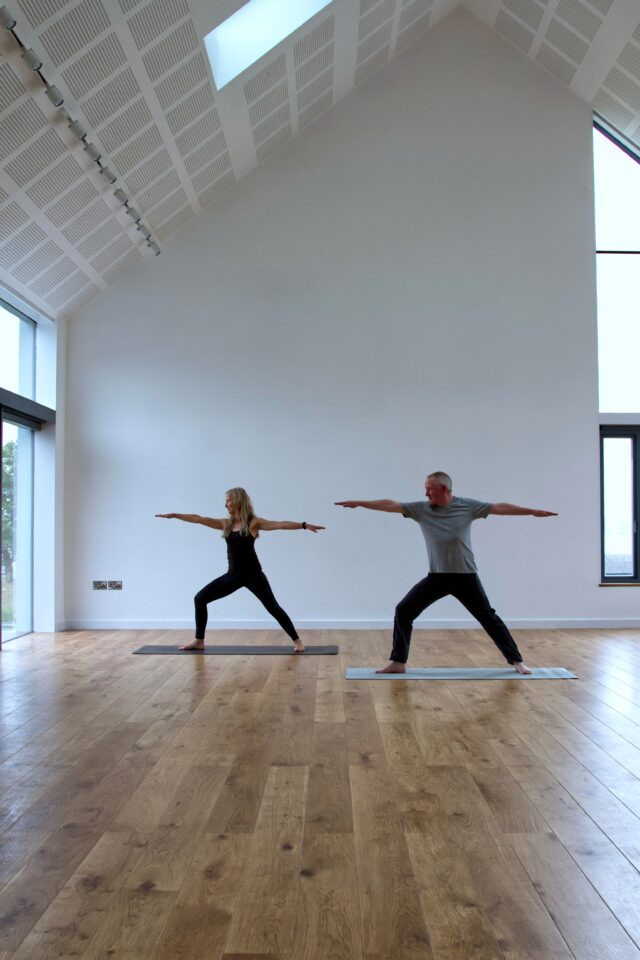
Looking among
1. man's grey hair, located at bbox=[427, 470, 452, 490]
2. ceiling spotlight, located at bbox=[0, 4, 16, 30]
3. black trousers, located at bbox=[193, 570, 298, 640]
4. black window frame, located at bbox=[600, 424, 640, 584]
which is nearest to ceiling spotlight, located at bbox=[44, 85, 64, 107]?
ceiling spotlight, located at bbox=[0, 4, 16, 30]

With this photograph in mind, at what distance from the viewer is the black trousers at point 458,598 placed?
527cm

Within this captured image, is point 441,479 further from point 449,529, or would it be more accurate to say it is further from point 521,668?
point 521,668

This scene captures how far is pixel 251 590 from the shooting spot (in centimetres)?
620

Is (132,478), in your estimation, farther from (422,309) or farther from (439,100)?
(439,100)

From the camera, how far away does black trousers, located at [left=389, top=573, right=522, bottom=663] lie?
17.3ft

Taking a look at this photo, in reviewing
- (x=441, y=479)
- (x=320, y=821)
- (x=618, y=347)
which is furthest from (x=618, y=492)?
(x=320, y=821)

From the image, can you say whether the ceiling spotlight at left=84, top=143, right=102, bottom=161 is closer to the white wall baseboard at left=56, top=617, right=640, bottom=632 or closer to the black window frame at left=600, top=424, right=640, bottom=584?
the white wall baseboard at left=56, top=617, right=640, bottom=632

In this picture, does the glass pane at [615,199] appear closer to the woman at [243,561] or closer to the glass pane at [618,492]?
the glass pane at [618,492]

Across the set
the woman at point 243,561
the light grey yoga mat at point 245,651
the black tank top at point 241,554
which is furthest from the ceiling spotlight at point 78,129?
the light grey yoga mat at point 245,651

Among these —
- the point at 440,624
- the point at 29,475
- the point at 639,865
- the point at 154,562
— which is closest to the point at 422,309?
the point at 440,624

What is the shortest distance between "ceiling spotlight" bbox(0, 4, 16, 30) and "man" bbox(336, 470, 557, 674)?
3.32 m

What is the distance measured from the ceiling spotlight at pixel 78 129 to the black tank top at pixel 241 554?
3.03 m

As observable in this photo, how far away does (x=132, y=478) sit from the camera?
777 centimetres

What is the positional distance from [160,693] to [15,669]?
1468 mm
